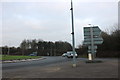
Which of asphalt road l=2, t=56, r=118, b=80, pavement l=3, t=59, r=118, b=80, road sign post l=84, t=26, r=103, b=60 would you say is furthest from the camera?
road sign post l=84, t=26, r=103, b=60

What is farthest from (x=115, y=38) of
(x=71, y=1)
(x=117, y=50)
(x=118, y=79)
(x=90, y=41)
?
(x=118, y=79)

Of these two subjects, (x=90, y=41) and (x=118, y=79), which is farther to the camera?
(x=90, y=41)

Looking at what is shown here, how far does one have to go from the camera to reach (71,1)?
21.7 m

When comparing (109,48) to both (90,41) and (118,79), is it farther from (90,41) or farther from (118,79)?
(118,79)

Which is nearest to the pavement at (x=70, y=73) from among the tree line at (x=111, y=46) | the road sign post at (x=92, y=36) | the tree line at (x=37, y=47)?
the road sign post at (x=92, y=36)

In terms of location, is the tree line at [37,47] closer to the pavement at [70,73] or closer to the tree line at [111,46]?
the tree line at [111,46]

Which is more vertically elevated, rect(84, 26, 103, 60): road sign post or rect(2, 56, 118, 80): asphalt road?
rect(84, 26, 103, 60): road sign post

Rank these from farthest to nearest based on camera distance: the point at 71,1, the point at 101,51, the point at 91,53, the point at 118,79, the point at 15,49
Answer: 1. the point at 15,49
2. the point at 101,51
3. the point at 91,53
4. the point at 71,1
5. the point at 118,79

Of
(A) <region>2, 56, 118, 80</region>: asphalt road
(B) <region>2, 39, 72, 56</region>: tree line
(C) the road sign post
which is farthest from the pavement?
(B) <region>2, 39, 72, 56</region>: tree line

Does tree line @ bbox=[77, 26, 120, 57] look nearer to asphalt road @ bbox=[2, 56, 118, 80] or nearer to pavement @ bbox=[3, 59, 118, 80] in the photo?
asphalt road @ bbox=[2, 56, 118, 80]

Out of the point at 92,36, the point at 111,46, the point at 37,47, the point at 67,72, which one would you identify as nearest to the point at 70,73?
the point at 67,72

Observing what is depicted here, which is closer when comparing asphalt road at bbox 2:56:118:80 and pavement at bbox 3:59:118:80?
pavement at bbox 3:59:118:80

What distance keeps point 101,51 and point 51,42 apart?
75.2m

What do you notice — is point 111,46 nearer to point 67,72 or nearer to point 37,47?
point 67,72
